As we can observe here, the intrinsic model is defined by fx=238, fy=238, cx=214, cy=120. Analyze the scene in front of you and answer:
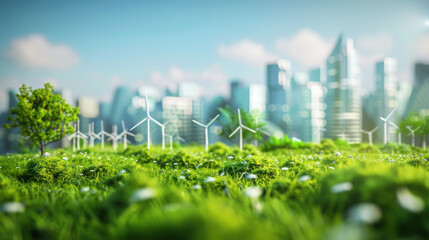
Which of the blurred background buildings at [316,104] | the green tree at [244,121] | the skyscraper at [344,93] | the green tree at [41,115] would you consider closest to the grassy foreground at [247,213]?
the green tree at [41,115]

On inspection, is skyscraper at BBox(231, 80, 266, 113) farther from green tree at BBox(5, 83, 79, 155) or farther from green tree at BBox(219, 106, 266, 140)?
green tree at BBox(5, 83, 79, 155)

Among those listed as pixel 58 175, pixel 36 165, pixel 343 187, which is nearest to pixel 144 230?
pixel 343 187

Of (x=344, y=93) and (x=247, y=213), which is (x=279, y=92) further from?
(x=247, y=213)

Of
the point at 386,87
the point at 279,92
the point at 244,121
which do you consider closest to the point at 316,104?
the point at 279,92

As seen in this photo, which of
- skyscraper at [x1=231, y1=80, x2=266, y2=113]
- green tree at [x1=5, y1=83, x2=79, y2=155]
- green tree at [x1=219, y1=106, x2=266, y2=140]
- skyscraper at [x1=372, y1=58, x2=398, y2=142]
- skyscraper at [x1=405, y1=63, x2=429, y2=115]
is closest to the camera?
green tree at [x1=5, y1=83, x2=79, y2=155]

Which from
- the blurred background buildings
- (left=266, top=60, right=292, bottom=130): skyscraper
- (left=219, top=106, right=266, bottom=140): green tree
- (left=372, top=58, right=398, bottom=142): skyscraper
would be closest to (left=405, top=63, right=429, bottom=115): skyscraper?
the blurred background buildings
